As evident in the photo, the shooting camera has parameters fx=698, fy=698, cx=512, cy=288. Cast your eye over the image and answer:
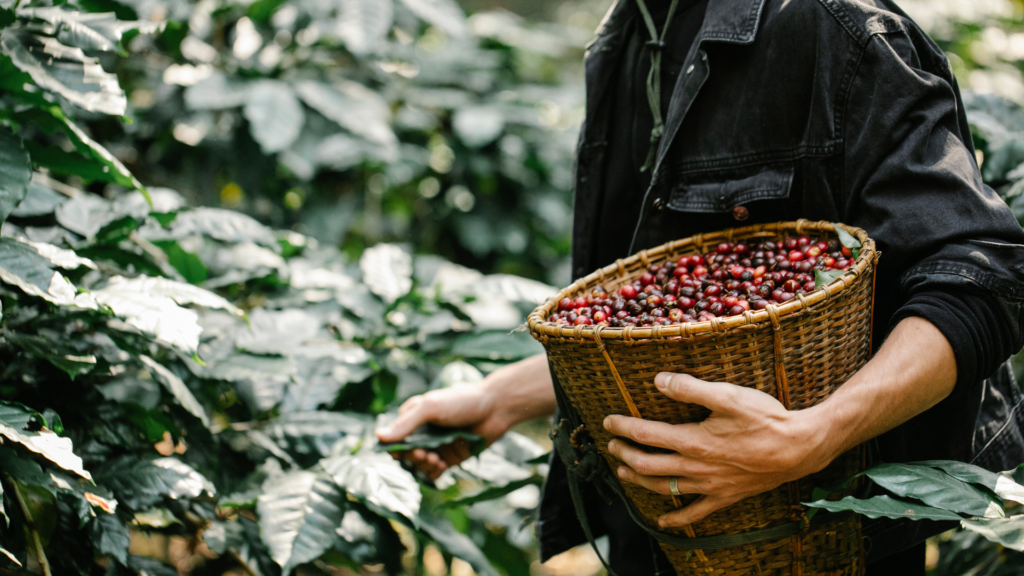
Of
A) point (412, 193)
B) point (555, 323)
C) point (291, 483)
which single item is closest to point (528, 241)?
point (412, 193)

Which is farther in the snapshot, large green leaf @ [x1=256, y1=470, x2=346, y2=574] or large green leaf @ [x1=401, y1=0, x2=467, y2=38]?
large green leaf @ [x1=401, y1=0, x2=467, y2=38]

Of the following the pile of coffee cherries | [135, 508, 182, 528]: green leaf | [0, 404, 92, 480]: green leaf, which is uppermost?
the pile of coffee cherries

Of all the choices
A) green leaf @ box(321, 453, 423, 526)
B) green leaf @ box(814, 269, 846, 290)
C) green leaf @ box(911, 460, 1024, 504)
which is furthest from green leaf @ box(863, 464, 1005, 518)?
green leaf @ box(321, 453, 423, 526)

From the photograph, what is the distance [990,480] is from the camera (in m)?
0.82

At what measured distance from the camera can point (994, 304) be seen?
81 cm

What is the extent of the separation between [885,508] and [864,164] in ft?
1.37

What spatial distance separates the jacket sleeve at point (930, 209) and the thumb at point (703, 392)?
9.7 inches

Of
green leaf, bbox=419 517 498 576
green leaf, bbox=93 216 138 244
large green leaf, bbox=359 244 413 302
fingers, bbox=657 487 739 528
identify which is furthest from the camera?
large green leaf, bbox=359 244 413 302

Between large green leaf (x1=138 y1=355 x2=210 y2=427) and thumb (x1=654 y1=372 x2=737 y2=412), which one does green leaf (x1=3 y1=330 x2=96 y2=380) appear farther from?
thumb (x1=654 y1=372 x2=737 y2=412)

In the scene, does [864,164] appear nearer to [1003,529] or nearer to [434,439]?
[1003,529]

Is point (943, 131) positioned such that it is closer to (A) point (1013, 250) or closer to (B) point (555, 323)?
(A) point (1013, 250)

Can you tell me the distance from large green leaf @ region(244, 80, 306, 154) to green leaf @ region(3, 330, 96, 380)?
3.00 feet

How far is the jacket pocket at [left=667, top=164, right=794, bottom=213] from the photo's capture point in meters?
0.98

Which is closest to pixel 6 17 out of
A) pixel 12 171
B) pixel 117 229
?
pixel 12 171
